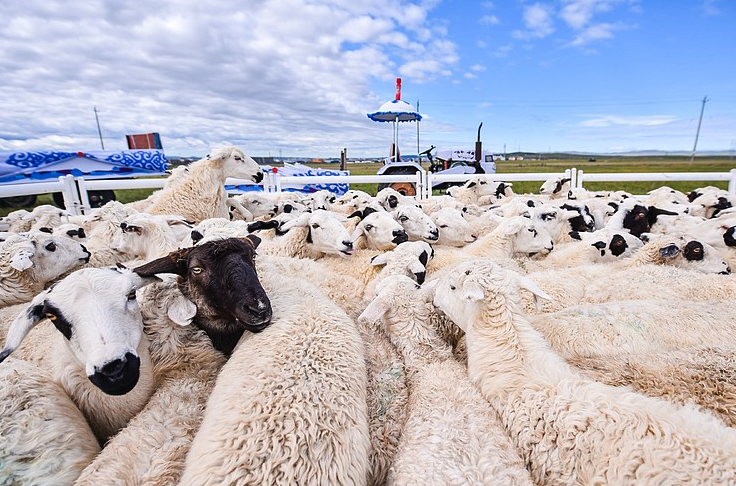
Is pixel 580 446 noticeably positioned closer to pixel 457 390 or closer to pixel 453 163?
pixel 457 390

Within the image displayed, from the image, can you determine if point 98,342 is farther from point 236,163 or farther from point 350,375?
point 236,163

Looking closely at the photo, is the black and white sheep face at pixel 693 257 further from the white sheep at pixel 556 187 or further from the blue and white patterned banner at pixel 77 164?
the blue and white patterned banner at pixel 77 164

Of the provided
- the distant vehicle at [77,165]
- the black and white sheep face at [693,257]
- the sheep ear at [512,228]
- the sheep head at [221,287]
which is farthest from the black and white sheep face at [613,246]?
the distant vehicle at [77,165]

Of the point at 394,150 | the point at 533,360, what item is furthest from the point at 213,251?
the point at 394,150

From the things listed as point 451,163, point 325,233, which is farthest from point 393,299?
point 451,163

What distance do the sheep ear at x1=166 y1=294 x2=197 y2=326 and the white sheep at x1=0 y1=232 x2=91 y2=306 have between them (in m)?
2.02

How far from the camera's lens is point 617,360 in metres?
2.55

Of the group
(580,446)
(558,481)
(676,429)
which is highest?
(676,429)

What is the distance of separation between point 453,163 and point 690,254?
16709 mm

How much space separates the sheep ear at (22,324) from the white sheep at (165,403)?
570 millimetres

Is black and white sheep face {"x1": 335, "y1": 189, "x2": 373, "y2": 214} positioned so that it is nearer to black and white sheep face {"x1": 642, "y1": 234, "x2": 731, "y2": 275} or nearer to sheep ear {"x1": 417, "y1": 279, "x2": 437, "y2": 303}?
sheep ear {"x1": 417, "y1": 279, "x2": 437, "y2": 303}

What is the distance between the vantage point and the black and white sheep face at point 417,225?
5.48 metres

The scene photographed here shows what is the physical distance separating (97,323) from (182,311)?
0.44 metres

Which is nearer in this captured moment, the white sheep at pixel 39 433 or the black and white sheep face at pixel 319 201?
the white sheep at pixel 39 433
